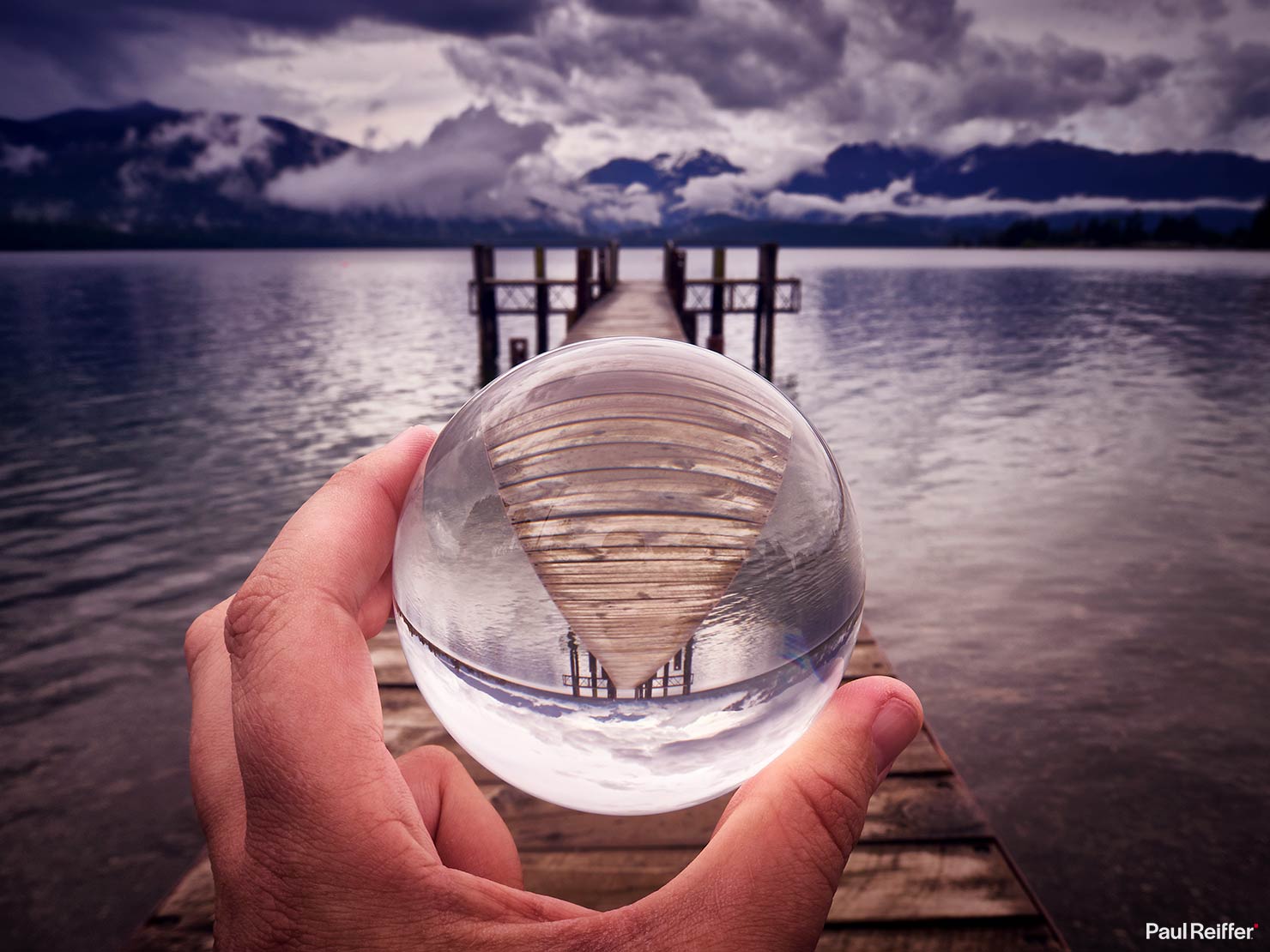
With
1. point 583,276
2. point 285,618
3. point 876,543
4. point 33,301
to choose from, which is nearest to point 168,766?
point 285,618

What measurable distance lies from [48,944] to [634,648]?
7018mm

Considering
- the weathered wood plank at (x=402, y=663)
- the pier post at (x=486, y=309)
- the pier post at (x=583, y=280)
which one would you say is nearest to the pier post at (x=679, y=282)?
the pier post at (x=583, y=280)

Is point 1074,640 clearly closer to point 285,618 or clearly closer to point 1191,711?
point 1191,711

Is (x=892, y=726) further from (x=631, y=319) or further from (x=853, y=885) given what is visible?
(x=631, y=319)

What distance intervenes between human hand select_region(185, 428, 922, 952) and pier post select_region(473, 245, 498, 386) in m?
21.1

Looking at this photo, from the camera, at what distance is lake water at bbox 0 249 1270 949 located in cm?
606

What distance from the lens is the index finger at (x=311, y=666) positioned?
111 cm

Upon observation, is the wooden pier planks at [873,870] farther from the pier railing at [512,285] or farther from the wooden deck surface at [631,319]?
the pier railing at [512,285]

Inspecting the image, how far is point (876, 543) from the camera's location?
11.6m

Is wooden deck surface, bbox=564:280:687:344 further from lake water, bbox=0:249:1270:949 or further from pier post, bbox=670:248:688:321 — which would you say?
lake water, bbox=0:249:1270:949

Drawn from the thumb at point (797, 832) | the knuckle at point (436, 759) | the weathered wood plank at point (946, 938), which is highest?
the thumb at point (797, 832)

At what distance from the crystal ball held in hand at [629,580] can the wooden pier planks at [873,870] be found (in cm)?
167

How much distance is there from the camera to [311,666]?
1.17m

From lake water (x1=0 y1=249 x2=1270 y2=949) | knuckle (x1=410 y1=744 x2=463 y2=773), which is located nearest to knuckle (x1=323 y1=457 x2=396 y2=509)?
knuckle (x1=410 y1=744 x2=463 y2=773)
